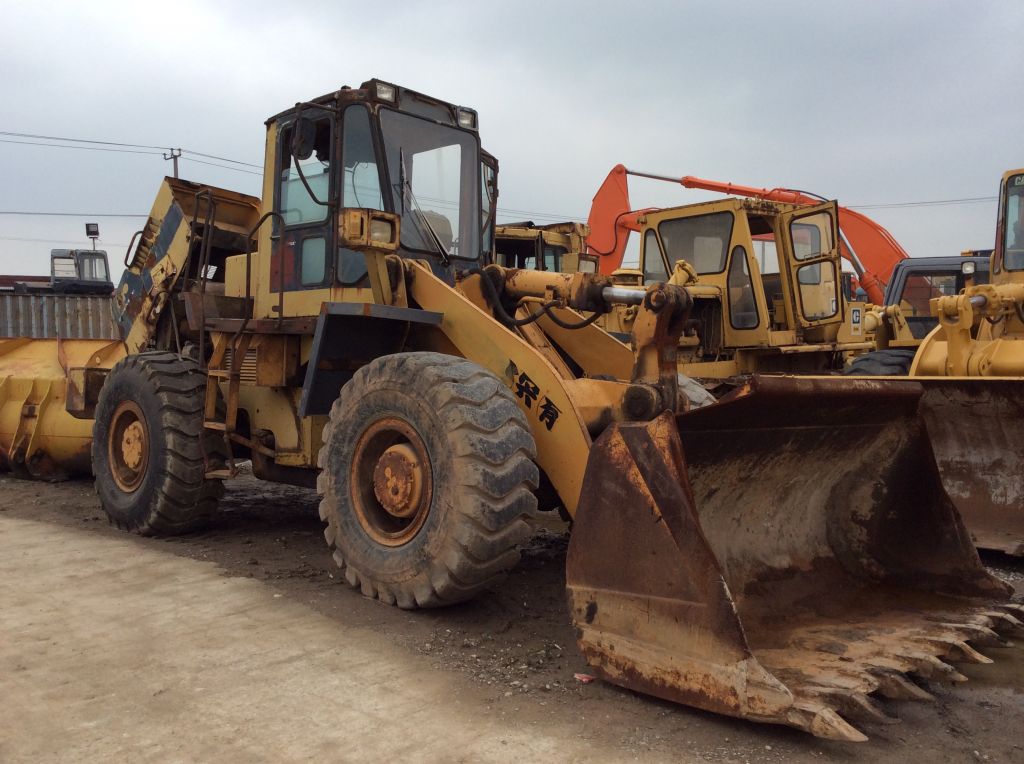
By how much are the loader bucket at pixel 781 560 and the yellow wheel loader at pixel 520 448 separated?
0.4 inches

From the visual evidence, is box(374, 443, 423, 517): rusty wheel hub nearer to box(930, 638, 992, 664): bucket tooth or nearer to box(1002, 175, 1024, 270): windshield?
box(930, 638, 992, 664): bucket tooth

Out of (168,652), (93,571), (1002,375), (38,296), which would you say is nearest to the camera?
(168,652)

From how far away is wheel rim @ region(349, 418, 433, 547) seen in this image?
13.8 feet

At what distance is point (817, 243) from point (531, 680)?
759cm

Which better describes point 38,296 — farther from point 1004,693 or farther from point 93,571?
point 1004,693

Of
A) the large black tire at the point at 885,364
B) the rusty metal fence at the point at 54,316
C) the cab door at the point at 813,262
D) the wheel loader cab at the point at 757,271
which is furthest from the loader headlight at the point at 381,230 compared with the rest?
the rusty metal fence at the point at 54,316

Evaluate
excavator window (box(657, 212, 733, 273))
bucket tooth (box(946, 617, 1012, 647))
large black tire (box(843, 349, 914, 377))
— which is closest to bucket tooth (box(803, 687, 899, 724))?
bucket tooth (box(946, 617, 1012, 647))

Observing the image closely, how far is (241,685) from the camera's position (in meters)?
3.40

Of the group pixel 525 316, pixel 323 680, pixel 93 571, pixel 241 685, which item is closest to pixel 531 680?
pixel 323 680

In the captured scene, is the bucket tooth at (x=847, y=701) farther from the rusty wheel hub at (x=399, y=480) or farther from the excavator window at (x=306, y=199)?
the excavator window at (x=306, y=199)

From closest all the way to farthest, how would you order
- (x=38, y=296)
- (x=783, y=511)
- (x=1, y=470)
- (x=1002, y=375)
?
(x=783, y=511) → (x=1002, y=375) → (x=1, y=470) → (x=38, y=296)

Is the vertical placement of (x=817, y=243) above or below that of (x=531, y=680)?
above

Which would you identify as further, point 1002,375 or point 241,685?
point 1002,375

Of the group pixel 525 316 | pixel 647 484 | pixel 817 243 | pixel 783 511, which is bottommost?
pixel 783 511
